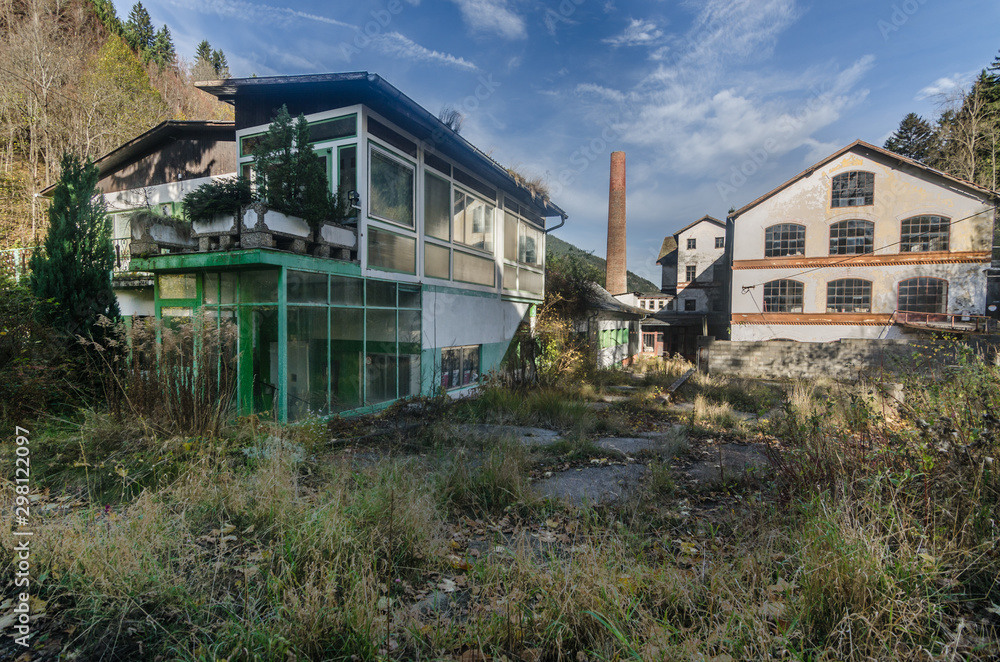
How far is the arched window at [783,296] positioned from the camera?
23875 millimetres

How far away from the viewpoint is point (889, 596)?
227 cm

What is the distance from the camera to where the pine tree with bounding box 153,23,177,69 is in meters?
30.1

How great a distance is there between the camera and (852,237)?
75.5 ft

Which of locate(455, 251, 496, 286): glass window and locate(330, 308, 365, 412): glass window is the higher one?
locate(455, 251, 496, 286): glass window

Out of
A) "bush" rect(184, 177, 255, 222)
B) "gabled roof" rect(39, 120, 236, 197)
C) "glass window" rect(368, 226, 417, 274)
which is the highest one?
"gabled roof" rect(39, 120, 236, 197)

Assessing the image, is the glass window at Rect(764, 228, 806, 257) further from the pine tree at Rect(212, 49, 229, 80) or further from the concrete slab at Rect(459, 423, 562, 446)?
the pine tree at Rect(212, 49, 229, 80)

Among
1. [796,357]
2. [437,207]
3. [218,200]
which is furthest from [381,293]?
[796,357]

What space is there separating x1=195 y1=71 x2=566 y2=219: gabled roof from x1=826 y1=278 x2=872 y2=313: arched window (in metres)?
22.2

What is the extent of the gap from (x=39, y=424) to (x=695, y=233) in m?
38.7

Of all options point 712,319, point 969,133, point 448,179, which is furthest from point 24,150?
point 969,133

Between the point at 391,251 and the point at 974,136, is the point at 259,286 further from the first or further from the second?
the point at 974,136

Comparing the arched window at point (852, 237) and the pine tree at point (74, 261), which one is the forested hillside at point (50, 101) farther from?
the arched window at point (852, 237)

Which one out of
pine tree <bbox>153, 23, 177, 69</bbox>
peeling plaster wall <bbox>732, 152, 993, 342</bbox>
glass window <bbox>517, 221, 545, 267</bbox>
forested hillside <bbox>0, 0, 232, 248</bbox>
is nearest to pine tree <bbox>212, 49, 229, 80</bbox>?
pine tree <bbox>153, 23, 177, 69</bbox>

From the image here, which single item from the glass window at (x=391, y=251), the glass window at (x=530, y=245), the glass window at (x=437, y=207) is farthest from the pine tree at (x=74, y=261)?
the glass window at (x=530, y=245)
